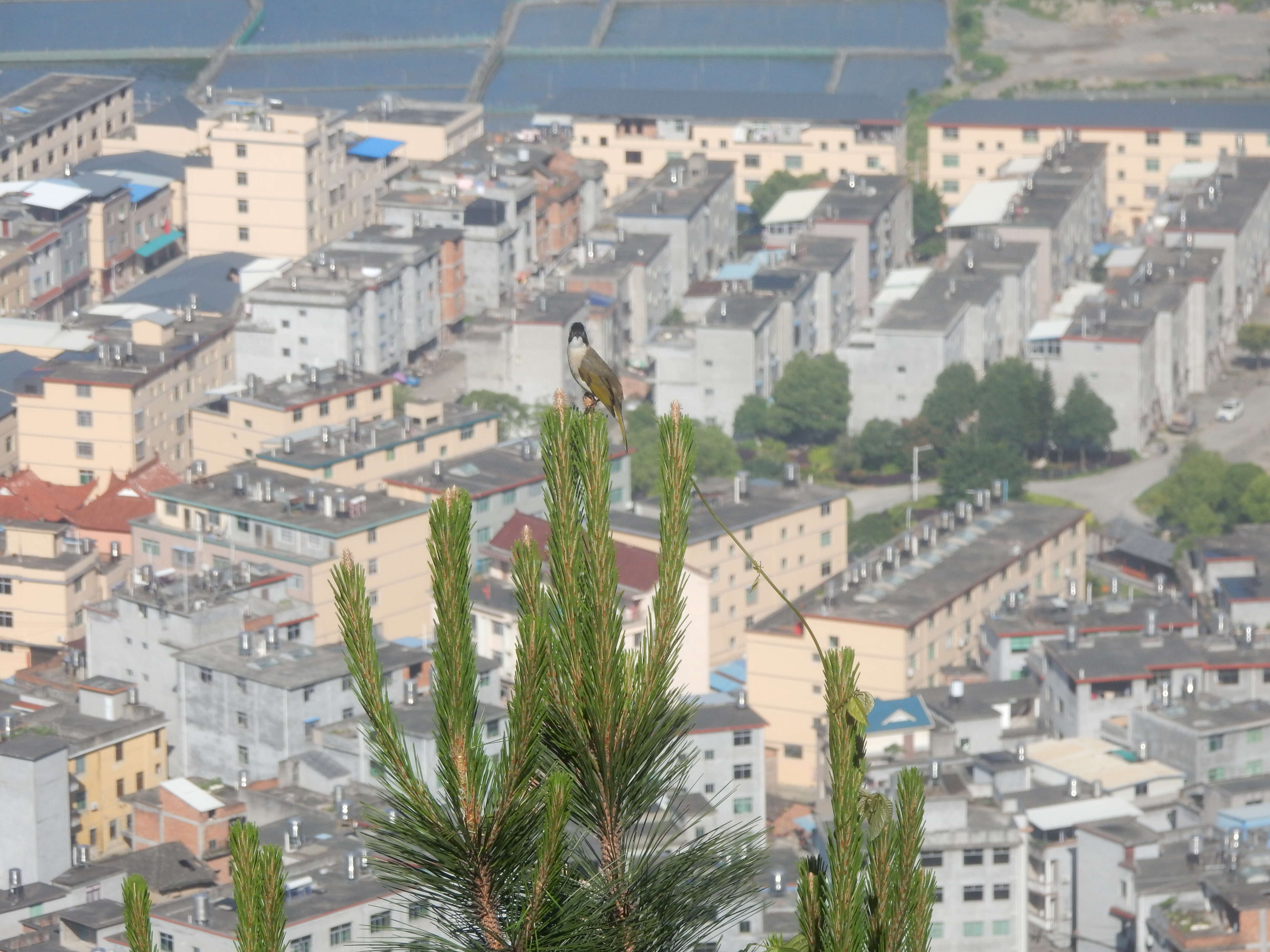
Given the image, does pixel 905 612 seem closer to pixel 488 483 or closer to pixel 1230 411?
pixel 488 483

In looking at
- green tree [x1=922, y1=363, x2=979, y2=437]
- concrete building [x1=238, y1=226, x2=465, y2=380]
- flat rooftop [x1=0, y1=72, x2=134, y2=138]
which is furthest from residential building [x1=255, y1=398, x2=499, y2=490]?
flat rooftop [x1=0, y1=72, x2=134, y2=138]

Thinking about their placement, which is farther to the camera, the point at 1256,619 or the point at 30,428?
the point at 30,428

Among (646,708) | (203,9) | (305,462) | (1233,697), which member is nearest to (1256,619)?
(1233,697)

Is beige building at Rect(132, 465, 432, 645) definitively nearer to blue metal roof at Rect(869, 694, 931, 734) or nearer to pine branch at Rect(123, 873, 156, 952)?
blue metal roof at Rect(869, 694, 931, 734)

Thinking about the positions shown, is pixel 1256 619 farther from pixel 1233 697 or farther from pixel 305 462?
pixel 305 462

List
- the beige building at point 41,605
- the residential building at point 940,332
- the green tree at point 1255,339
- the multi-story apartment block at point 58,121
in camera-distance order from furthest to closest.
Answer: the multi-story apartment block at point 58,121, the green tree at point 1255,339, the residential building at point 940,332, the beige building at point 41,605

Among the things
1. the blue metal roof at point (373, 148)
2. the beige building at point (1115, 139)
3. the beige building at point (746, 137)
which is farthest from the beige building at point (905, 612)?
the beige building at point (746, 137)

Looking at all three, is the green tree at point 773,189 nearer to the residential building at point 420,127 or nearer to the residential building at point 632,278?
the residential building at point 632,278
